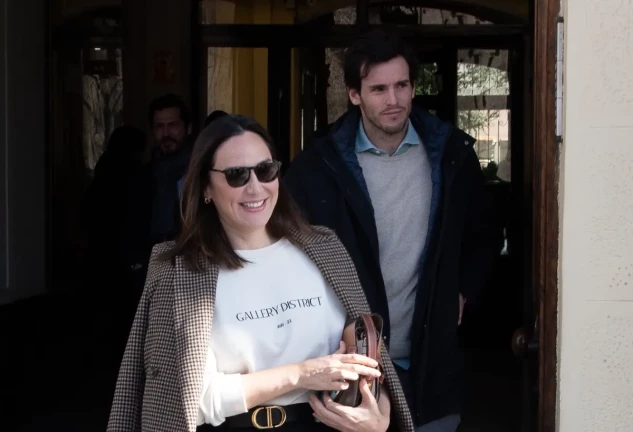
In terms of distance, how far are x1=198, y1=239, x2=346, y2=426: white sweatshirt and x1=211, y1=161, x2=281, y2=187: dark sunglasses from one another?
197 mm

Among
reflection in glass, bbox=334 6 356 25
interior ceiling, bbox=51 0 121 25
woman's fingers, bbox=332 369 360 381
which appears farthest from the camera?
interior ceiling, bbox=51 0 121 25

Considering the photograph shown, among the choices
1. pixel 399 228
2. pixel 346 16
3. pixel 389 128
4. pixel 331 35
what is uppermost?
pixel 346 16

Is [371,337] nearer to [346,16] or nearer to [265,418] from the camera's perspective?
[265,418]

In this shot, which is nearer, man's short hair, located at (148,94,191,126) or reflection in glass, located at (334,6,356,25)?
man's short hair, located at (148,94,191,126)

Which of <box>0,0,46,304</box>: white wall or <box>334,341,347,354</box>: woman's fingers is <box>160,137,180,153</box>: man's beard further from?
<box>334,341,347,354</box>: woman's fingers

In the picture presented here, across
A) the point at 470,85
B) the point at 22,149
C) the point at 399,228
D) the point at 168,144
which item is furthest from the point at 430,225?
the point at 470,85

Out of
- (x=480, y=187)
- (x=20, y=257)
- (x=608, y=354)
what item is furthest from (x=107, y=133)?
(x=608, y=354)

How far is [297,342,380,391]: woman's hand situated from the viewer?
2779 millimetres

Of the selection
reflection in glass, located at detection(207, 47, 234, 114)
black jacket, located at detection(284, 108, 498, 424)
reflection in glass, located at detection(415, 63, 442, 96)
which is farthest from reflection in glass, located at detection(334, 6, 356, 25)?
black jacket, located at detection(284, 108, 498, 424)

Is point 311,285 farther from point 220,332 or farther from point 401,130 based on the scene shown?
point 401,130

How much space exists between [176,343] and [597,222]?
1464 millimetres

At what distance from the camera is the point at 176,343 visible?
111 inches

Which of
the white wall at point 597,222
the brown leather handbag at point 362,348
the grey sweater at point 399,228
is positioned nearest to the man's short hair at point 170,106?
the grey sweater at point 399,228

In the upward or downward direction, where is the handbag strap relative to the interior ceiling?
downward
